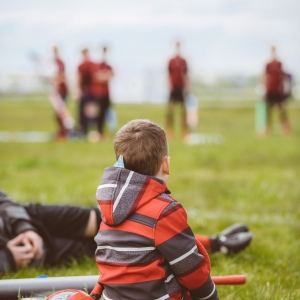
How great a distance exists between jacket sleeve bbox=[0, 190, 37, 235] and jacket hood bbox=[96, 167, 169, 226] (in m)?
1.22

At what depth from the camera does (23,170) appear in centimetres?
646

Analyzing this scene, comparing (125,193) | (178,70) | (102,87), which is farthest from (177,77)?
(125,193)

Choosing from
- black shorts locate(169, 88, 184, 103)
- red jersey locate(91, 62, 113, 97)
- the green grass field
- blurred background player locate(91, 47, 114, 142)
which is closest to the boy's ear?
the green grass field

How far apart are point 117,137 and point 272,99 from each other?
10.9m

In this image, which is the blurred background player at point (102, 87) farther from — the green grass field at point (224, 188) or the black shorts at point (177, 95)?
the black shorts at point (177, 95)

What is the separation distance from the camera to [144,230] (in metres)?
1.76

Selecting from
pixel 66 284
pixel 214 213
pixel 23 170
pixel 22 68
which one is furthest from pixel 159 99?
pixel 66 284

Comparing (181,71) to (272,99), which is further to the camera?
(272,99)

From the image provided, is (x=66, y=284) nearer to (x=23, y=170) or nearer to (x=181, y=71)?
(x=23, y=170)

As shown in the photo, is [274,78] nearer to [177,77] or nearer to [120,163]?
[177,77]

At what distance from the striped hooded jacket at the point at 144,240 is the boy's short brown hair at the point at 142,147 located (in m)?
0.06

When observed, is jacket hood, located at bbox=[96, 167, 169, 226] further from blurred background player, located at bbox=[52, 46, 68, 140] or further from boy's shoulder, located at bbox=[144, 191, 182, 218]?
blurred background player, located at bbox=[52, 46, 68, 140]

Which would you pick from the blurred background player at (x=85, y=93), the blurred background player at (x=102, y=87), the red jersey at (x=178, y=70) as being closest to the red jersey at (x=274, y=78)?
the red jersey at (x=178, y=70)

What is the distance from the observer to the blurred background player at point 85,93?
11117mm
